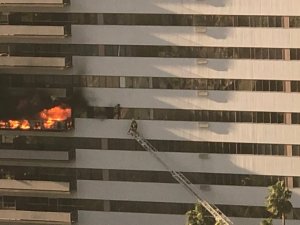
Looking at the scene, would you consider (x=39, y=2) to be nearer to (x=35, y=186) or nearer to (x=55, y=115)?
→ (x=55, y=115)

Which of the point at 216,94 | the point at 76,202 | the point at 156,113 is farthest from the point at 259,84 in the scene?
the point at 76,202

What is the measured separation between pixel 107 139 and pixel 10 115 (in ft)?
30.5

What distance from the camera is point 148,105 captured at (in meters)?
65.1

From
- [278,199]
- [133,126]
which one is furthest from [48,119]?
[278,199]

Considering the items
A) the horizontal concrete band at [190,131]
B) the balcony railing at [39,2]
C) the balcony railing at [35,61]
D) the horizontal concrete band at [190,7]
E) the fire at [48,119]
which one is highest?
the balcony railing at [39,2]

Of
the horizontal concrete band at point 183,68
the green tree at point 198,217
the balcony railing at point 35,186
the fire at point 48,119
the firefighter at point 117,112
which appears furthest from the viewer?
the balcony railing at point 35,186

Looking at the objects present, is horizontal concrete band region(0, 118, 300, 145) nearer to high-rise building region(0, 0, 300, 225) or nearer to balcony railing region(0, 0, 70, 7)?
high-rise building region(0, 0, 300, 225)

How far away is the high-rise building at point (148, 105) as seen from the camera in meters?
63.0

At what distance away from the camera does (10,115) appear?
6681cm

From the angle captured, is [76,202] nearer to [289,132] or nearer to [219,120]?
[219,120]

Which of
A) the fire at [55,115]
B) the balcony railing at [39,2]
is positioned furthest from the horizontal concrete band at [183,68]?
the balcony railing at [39,2]

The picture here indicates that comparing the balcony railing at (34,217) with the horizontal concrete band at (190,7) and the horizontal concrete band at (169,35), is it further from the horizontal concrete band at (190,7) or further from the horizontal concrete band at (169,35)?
the horizontal concrete band at (190,7)

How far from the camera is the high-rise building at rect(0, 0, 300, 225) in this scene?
2480 inches

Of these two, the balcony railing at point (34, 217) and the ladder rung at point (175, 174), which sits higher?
the ladder rung at point (175, 174)
